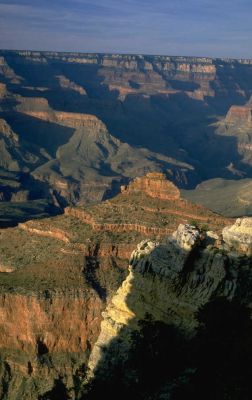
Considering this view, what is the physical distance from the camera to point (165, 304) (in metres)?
27.4

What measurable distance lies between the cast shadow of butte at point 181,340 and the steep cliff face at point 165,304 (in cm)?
4

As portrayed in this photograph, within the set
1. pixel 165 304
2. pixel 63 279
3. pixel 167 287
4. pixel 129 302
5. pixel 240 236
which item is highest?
pixel 240 236

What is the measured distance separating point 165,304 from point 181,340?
1843 mm

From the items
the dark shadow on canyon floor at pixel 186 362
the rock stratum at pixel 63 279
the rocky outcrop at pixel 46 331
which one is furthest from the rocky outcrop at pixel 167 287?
the rocky outcrop at pixel 46 331

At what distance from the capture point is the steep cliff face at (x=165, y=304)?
2538 centimetres

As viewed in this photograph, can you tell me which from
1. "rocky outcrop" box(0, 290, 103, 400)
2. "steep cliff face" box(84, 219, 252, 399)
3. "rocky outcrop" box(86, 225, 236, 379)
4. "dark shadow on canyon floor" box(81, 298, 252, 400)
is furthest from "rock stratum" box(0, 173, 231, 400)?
"dark shadow on canyon floor" box(81, 298, 252, 400)

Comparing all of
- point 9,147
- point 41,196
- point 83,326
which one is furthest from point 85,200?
point 83,326

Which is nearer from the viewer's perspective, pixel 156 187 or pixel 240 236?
pixel 240 236

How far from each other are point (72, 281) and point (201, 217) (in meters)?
13.6

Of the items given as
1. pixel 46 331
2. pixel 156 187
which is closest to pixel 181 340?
pixel 46 331

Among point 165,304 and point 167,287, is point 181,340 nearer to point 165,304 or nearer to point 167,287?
point 165,304

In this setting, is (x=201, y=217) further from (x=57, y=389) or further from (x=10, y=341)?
(x=57, y=389)

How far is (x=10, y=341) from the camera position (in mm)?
46125

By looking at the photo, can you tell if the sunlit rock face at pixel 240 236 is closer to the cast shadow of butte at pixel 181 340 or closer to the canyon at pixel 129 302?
the canyon at pixel 129 302
